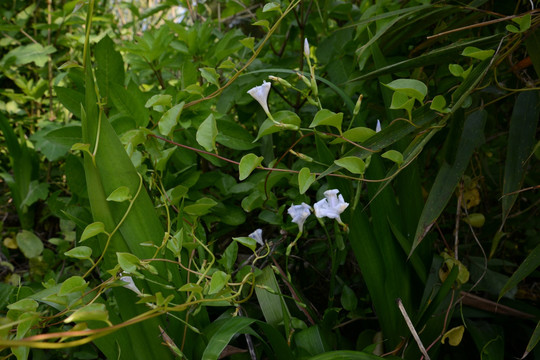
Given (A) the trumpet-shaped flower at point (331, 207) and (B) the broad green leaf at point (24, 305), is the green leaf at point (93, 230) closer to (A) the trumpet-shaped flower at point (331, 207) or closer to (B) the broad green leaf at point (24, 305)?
(B) the broad green leaf at point (24, 305)

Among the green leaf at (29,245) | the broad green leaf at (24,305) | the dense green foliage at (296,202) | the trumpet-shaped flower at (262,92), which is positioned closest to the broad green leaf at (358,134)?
the dense green foliage at (296,202)

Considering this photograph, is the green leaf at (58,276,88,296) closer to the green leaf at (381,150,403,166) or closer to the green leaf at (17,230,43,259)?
the green leaf at (381,150,403,166)

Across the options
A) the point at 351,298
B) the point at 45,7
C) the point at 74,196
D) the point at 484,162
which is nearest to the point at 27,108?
the point at 45,7

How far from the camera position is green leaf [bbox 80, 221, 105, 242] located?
26.2 inches

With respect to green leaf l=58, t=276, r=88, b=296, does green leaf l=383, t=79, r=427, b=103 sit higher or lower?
higher

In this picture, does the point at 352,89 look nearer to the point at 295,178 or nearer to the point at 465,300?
the point at 295,178

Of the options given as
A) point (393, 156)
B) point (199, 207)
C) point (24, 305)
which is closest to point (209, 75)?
point (199, 207)

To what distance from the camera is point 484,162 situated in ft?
3.95

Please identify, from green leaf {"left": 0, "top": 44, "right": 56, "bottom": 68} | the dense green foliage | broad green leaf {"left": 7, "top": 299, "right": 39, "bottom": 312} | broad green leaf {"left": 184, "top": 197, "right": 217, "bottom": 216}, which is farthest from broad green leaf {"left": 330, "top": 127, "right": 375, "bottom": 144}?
green leaf {"left": 0, "top": 44, "right": 56, "bottom": 68}

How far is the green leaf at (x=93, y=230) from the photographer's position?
2.18 ft

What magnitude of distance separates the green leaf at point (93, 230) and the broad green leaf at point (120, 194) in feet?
0.14

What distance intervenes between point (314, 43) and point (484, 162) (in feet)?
1.73

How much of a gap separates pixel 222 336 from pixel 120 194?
0.25 metres

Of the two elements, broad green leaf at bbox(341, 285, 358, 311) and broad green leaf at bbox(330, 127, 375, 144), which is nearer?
broad green leaf at bbox(330, 127, 375, 144)
